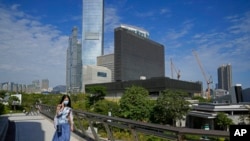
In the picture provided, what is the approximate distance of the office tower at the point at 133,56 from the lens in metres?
140

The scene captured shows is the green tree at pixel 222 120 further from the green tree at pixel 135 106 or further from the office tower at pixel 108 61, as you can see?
the office tower at pixel 108 61

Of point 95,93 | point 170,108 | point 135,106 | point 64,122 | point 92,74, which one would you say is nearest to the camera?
point 64,122

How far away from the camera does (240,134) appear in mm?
3143

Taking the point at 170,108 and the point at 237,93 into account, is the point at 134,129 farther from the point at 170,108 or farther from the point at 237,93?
the point at 237,93

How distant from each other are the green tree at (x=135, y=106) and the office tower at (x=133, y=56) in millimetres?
92049

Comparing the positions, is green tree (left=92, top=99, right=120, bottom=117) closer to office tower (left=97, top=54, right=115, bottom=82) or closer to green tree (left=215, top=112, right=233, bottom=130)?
green tree (left=215, top=112, right=233, bottom=130)

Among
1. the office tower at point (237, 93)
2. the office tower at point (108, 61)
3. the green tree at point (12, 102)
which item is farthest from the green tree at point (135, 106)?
the office tower at point (108, 61)

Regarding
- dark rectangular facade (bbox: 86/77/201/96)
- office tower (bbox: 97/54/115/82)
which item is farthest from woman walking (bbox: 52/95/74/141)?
office tower (bbox: 97/54/115/82)

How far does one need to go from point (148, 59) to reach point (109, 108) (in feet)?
378

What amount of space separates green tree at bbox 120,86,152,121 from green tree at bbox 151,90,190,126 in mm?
1740

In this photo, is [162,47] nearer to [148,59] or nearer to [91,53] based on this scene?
[148,59]

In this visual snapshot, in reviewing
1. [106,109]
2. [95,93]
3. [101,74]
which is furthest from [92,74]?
[106,109]

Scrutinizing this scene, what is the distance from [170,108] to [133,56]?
106371mm

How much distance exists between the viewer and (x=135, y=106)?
131ft
